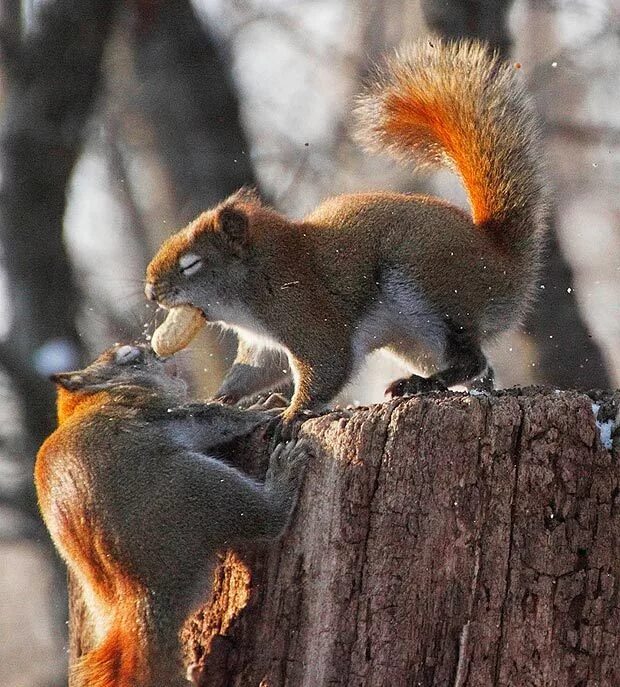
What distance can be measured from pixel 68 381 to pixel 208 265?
0.69 meters

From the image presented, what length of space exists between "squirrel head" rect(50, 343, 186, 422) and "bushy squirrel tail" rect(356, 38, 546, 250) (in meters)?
1.25

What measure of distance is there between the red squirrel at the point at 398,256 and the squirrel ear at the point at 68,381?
1.37 feet

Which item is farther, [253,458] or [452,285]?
[452,285]

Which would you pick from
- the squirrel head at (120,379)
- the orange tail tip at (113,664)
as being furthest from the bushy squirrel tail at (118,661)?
the squirrel head at (120,379)

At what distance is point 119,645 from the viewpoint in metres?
3.70

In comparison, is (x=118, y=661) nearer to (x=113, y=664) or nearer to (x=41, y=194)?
(x=113, y=664)

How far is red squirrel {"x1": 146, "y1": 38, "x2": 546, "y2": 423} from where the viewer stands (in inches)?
178

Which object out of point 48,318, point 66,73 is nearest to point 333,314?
point 48,318

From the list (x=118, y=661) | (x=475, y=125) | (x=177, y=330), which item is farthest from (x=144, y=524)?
(x=475, y=125)

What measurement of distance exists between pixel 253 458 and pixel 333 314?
2.42 feet

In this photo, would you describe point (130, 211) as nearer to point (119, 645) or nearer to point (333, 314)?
point (333, 314)

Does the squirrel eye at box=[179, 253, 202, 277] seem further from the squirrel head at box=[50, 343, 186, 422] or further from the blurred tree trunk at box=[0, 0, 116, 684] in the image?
the blurred tree trunk at box=[0, 0, 116, 684]

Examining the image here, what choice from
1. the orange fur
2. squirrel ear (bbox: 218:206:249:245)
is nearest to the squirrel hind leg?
squirrel ear (bbox: 218:206:249:245)

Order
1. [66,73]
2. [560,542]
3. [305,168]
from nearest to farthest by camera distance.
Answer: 1. [560,542]
2. [305,168]
3. [66,73]
